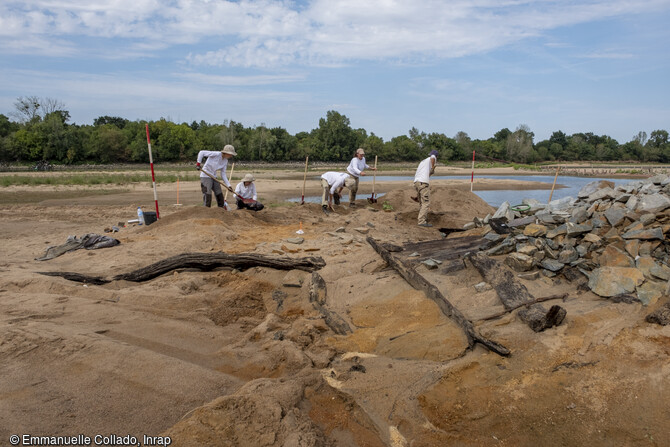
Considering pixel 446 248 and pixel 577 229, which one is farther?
pixel 446 248

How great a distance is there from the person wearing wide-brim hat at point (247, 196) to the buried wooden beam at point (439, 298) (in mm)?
4887

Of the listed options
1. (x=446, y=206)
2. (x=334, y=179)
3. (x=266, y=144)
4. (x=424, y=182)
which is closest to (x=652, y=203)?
(x=424, y=182)

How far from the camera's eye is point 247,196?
11.1 metres

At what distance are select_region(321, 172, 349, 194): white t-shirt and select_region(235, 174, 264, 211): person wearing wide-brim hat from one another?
Answer: 2254mm

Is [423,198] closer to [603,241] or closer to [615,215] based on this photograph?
[615,215]

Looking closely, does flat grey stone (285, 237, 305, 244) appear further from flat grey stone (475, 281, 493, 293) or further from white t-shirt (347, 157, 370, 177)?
white t-shirt (347, 157, 370, 177)

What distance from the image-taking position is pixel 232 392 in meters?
3.09

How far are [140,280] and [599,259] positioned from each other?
5.66 metres

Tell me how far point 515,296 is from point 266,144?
51720 millimetres

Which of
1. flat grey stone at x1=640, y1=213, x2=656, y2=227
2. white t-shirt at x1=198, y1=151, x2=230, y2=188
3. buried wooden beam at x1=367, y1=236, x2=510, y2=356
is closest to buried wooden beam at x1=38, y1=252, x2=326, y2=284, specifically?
buried wooden beam at x1=367, y1=236, x2=510, y2=356

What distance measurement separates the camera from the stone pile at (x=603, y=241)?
4418 millimetres

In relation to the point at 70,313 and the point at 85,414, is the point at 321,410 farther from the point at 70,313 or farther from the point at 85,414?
the point at 70,313

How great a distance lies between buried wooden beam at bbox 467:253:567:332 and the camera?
395 centimetres

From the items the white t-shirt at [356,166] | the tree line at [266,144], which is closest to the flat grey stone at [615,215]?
the white t-shirt at [356,166]
